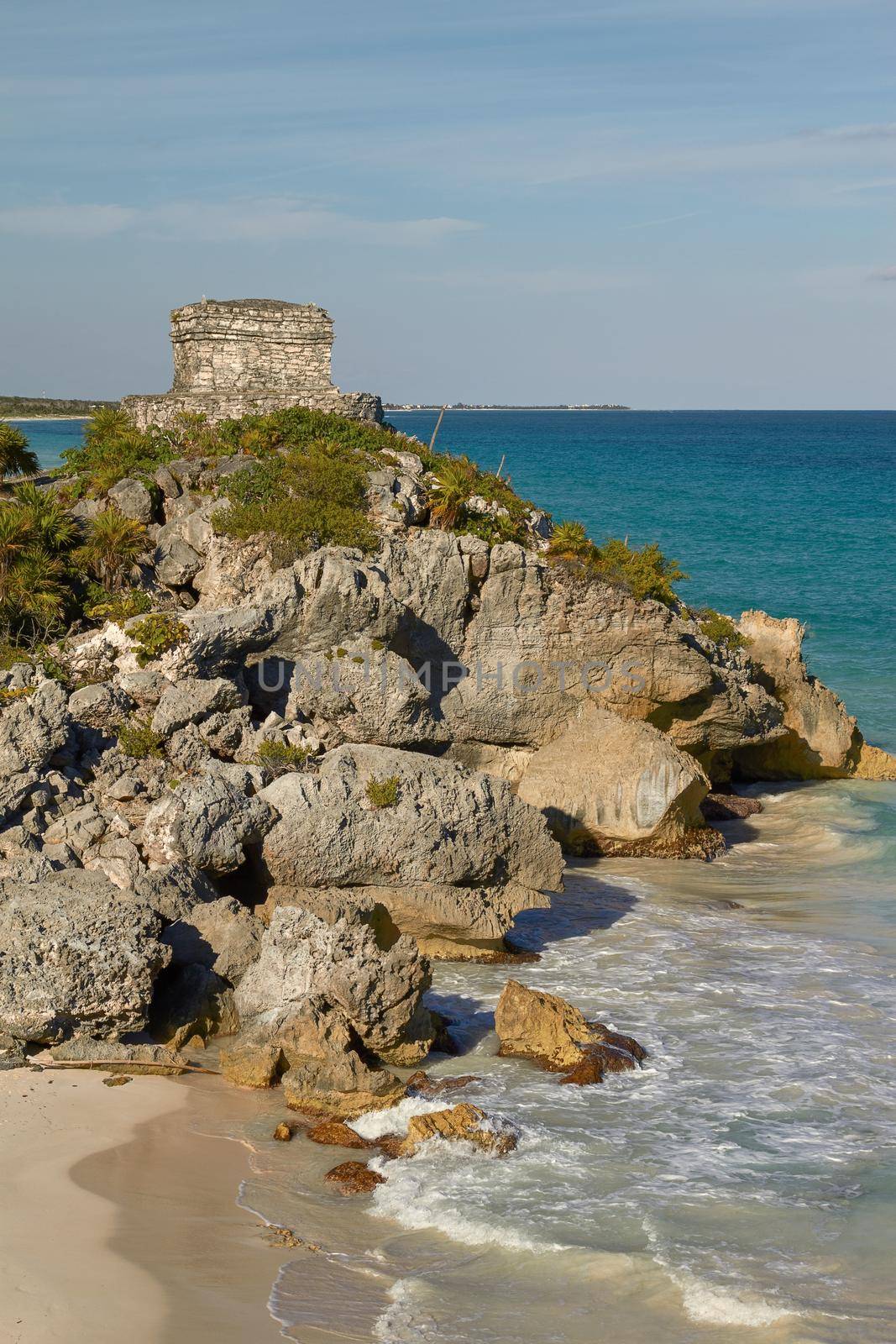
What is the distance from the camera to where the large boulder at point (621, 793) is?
1733 centimetres

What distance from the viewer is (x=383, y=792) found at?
13859 millimetres

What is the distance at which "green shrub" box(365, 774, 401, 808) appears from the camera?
45.4ft

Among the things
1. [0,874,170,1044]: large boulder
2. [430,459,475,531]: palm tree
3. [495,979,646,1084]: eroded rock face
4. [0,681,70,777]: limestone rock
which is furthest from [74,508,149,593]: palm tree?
[495,979,646,1084]: eroded rock face

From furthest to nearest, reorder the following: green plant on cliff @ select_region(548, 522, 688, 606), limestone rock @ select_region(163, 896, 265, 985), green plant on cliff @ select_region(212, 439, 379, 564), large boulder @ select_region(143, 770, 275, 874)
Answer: green plant on cliff @ select_region(548, 522, 688, 606)
green plant on cliff @ select_region(212, 439, 379, 564)
large boulder @ select_region(143, 770, 275, 874)
limestone rock @ select_region(163, 896, 265, 985)

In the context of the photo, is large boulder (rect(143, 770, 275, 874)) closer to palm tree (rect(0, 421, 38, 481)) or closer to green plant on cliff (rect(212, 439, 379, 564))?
green plant on cliff (rect(212, 439, 379, 564))

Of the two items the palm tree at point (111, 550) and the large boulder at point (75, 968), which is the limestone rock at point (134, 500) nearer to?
the palm tree at point (111, 550)

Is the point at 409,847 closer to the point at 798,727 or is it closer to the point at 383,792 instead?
the point at 383,792

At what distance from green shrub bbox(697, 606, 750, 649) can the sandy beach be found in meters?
14.0

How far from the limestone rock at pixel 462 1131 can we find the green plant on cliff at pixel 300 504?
945cm

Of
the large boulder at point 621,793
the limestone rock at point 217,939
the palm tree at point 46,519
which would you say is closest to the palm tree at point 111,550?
the palm tree at point 46,519

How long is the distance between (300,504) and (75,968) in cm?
893

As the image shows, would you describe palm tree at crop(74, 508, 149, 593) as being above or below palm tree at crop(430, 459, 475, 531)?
below

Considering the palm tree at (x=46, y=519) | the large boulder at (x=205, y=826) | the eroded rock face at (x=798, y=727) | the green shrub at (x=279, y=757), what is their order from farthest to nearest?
the eroded rock face at (x=798, y=727)
the palm tree at (x=46, y=519)
the green shrub at (x=279, y=757)
the large boulder at (x=205, y=826)

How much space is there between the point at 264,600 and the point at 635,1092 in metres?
8.37
